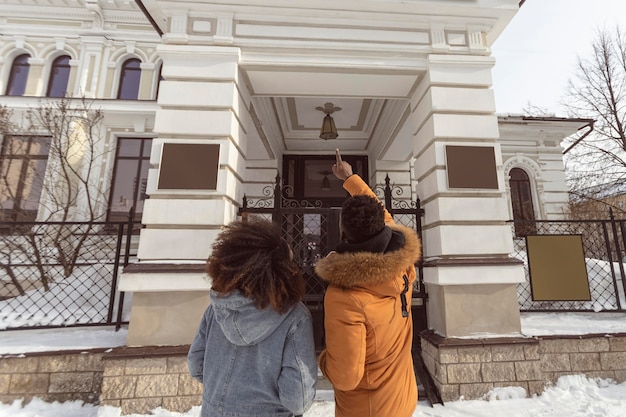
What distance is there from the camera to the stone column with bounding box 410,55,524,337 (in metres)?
4.30

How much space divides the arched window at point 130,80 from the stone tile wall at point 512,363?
45.9 ft

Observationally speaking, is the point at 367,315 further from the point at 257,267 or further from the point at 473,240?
the point at 473,240

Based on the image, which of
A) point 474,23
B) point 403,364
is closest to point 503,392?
point 403,364

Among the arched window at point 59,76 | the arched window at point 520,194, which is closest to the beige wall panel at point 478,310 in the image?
the arched window at point 520,194

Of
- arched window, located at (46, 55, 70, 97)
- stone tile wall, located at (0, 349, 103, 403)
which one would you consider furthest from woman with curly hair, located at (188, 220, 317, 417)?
arched window, located at (46, 55, 70, 97)

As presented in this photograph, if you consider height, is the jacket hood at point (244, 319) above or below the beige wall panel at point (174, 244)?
below

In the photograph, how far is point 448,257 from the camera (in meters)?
4.41

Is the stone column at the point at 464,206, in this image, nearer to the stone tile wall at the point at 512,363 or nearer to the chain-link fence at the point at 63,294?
the stone tile wall at the point at 512,363

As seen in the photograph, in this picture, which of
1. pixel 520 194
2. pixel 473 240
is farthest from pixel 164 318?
pixel 520 194

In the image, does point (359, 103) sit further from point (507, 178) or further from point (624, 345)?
point (507, 178)

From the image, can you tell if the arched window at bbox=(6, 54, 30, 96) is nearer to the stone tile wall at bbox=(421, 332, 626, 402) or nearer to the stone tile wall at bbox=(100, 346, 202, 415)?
the stone tile wall at bbox=(100, 346, 202, 415)

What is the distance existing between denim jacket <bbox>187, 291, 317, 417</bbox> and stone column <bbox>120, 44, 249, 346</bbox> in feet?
8.58

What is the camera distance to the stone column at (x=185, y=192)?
404 centimetres

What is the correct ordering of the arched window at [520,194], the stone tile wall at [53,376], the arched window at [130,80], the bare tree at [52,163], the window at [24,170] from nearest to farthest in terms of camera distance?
the stone tile wall at [53,376] → the bare tree at [52,163] → the window at [24,170] → the arched window at [520,194] → the arched window at [130,80]
